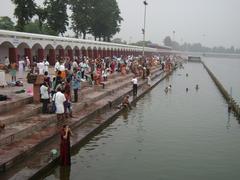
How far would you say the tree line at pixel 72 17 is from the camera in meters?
44.9

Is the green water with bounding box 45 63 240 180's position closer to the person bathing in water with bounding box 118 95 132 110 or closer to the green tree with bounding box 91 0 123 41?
the person bathing in water with bounding box 118 95 132 110

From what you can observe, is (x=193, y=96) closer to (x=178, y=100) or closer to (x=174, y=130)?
(x=178, y=100)

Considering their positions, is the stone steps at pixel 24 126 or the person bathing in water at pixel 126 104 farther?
the person bathing in water at pixel 126 104

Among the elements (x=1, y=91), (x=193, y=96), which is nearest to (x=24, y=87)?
(x=1, y=91)

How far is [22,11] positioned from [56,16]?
9.36 m

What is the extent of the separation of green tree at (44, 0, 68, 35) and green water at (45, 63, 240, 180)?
34.5 m

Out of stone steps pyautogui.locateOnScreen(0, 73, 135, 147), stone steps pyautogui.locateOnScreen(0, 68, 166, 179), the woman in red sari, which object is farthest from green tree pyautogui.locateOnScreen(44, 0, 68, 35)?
the woman in red sari

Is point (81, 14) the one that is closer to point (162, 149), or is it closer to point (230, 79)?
point (230, 79)

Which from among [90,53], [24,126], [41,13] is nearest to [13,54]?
[24,126]

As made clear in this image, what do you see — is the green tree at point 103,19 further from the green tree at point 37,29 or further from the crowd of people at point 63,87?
the crowd of people at point 63,87

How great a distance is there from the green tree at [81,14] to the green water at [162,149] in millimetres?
42597

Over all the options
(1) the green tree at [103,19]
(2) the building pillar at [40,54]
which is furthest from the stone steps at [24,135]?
(1) the green tree at [103,19]

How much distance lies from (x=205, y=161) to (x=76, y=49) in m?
28.1

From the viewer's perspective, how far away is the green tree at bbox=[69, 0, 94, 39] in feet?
203
